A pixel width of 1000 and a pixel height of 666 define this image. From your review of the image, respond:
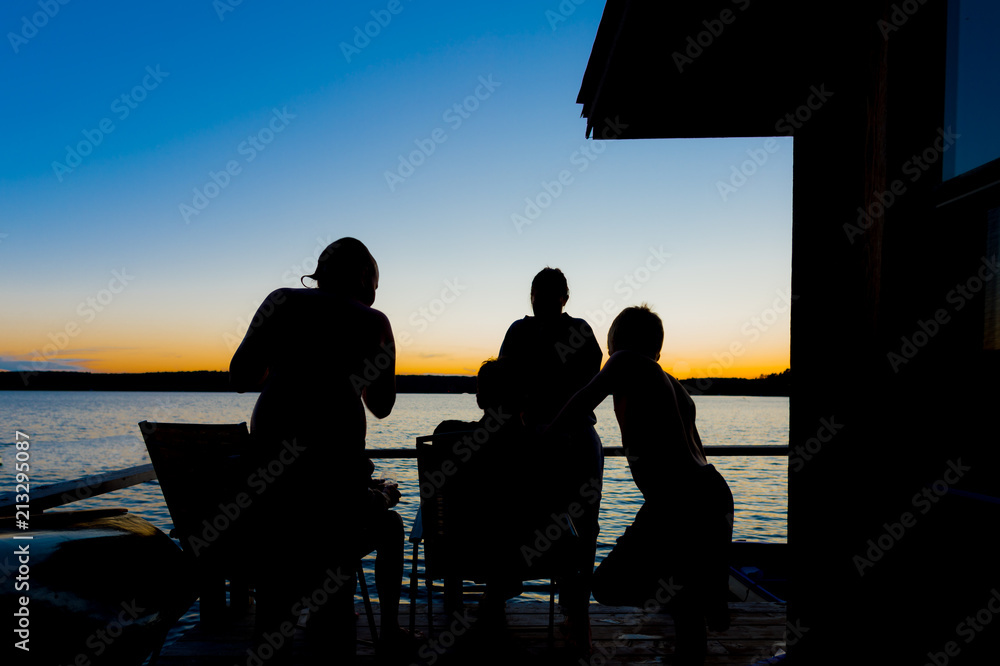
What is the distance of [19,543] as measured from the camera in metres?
1.92

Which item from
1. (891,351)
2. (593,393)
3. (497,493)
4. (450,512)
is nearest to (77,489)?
(450,512)

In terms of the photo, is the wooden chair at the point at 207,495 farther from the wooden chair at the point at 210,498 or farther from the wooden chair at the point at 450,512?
the wooden chair at the point at 450,512

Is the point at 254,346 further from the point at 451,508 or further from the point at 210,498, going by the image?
the point at 451,508

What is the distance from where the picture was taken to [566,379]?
8.77 ft

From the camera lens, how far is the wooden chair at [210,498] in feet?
6.06

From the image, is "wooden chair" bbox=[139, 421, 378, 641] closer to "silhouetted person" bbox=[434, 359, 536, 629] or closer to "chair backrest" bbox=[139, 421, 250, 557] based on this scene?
"chair backrest" bbox=[139, 421, 250, 557]

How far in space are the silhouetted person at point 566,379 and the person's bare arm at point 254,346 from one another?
1.19 m

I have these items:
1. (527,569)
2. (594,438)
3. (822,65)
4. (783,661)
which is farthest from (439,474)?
(822,65)

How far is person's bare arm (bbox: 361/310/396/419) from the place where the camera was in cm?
190

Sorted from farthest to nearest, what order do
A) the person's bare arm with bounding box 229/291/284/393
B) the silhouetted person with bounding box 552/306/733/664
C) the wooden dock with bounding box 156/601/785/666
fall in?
the wooden dock with bounding box 156/601/785/666 → the silhouetted person with bounding box 552/306/733/664 → the person's bare arm with bounding box 229/291/284/393

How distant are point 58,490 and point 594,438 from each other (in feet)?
8.02

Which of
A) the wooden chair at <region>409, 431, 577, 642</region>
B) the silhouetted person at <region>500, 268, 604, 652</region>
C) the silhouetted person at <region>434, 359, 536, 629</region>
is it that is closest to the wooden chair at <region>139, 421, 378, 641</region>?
the wooden chair at <region>409, 431, 577, 642</region>

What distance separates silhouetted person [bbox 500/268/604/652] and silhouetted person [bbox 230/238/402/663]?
929 millimetres

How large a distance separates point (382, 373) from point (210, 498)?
74 centimetres
